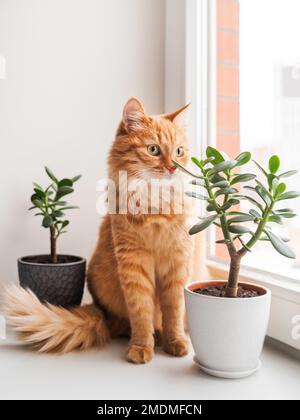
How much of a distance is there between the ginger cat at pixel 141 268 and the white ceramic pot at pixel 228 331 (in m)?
0.16

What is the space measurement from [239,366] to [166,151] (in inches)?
21.0

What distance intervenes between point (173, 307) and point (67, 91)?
Result: 0.88 meters

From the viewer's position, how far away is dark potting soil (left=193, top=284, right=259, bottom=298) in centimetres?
95

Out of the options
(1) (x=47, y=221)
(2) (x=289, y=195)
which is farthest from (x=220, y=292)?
(1) (x=47, y=221)

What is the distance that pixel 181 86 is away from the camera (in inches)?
62.5

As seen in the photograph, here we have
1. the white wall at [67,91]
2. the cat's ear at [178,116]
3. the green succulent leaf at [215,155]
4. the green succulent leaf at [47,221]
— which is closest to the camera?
the green succulent leaf at [215,155]

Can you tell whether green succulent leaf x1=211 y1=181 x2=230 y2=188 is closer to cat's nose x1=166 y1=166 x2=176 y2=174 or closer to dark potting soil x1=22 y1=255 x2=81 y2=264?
cat's nose x1=166 y1=166 x2=176 y2=174

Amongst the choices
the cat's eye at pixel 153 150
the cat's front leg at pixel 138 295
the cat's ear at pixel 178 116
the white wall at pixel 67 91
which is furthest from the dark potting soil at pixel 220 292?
the white wall at pixel 67 91

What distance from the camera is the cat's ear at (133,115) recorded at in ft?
3.56

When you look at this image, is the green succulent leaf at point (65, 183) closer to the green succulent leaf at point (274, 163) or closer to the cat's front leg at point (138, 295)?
the cat's front leg at point (138, 295)

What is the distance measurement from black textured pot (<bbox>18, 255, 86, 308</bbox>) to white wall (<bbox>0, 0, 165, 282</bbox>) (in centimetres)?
26

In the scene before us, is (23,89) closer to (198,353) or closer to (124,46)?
(124,46)

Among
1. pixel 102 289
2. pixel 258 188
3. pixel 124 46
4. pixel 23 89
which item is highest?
pixel 124 46
